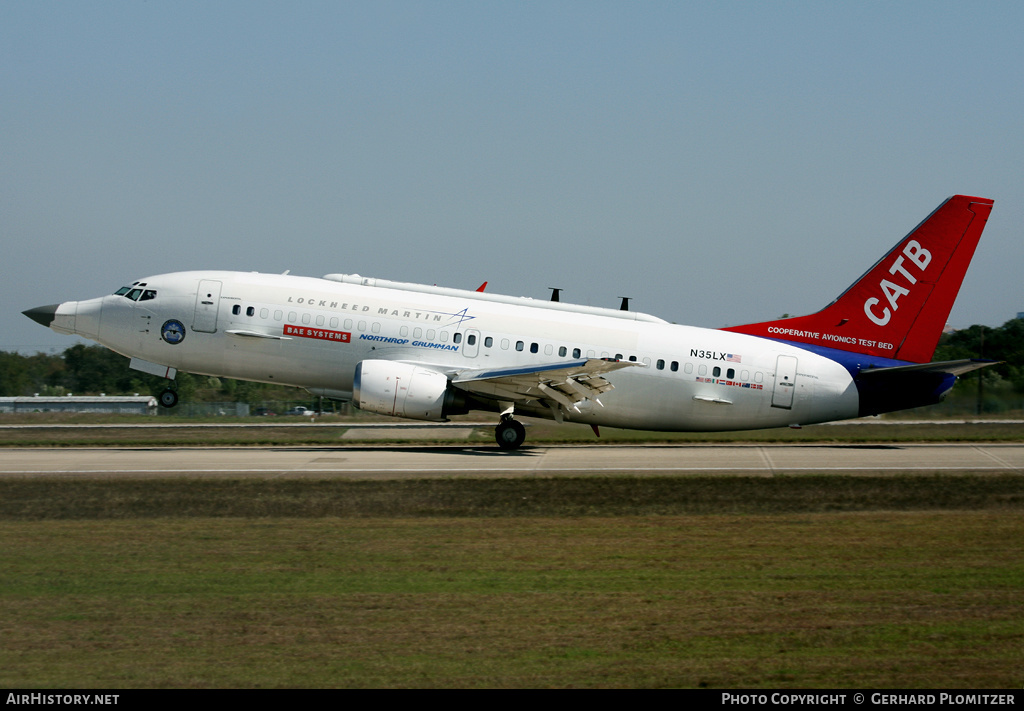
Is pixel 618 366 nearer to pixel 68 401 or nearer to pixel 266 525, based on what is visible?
pixel 266 525

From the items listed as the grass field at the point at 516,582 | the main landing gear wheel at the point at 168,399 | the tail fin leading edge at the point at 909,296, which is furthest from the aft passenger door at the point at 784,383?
the main landing gear wheel at the point at 168,399

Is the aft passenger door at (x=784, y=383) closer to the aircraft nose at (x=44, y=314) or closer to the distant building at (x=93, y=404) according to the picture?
the aircraft nose at (x=44, y=314)

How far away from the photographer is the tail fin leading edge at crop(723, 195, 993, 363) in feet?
90.4

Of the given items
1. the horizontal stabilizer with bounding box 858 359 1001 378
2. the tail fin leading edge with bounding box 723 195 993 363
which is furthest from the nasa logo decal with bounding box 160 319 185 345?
the horizontal stabilizer with bounding box 858 359 1001 378

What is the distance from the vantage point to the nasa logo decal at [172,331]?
27062 mm

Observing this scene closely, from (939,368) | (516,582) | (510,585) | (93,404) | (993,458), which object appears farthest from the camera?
(93,404)

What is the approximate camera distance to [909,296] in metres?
27.8

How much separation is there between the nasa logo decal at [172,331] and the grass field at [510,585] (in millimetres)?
7480

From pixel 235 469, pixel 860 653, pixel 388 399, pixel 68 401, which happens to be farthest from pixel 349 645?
pixel 68 401

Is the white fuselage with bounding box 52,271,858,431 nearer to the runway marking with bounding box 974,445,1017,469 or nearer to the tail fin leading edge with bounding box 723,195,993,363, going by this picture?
the tail fin leading edge with bounding box 723,195,993,363

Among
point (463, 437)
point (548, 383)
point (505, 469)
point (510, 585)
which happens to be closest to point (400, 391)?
point (548, 383)

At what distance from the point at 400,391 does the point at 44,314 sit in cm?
1088

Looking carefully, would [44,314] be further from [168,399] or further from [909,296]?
[909,296]

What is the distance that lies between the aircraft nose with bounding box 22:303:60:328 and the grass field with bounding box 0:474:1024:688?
359 inches
